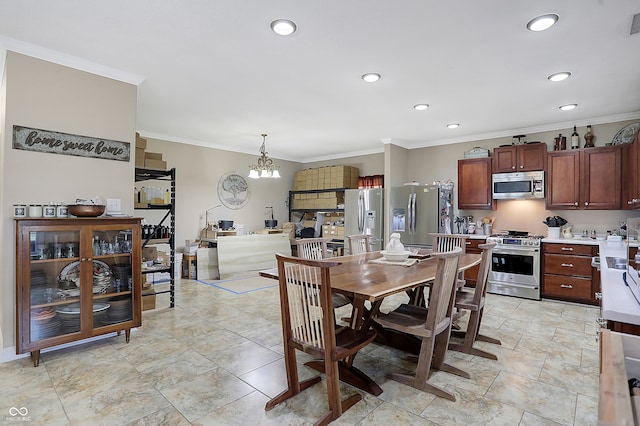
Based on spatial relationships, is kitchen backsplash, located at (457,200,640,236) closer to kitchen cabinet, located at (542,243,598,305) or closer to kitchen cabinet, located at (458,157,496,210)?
kitchen cabinet, located at (458,157,496,210)

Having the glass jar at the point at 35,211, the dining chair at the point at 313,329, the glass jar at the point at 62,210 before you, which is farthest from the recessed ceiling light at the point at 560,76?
the glass jar at the point at 35,211

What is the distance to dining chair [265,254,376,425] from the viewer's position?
188 cm

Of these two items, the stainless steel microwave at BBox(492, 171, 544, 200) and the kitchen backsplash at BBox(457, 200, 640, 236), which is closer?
the kitchen backsplash at BBox(457, 200, 640, 236)

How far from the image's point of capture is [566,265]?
4.47 m

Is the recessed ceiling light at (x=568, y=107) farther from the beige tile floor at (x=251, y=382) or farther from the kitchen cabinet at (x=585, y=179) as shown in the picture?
the beige tile floor at (x=251, y=382)

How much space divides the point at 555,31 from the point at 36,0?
3603 mm

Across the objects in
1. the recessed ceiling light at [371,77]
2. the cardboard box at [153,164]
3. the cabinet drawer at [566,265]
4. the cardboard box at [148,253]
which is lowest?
the cabinet drawer at [566,265]

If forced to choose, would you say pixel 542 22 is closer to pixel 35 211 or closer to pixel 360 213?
pixel 35 211

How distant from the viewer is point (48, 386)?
2.35 meters

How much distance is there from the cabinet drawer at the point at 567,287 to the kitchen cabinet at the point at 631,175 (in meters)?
1.11

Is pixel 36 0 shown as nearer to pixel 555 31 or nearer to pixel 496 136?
pixel 555 31

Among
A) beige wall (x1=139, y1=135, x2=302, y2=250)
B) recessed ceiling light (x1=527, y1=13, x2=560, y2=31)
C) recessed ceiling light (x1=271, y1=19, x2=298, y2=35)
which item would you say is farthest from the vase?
beige wall (x1=139, y1=135, x2=302, y2=250)

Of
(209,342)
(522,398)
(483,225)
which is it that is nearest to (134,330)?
(209,342)

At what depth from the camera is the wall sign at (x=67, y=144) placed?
2752 mm
